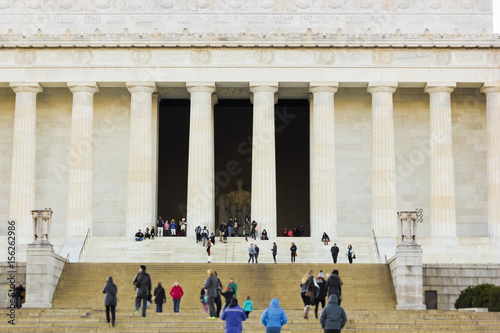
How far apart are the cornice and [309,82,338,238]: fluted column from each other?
282 cm

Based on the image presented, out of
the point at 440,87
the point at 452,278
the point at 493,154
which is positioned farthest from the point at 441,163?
the point at 452,278

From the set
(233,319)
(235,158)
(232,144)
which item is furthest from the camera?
(232,144)

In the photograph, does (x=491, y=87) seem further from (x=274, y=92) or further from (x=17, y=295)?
(x=17, y=295)

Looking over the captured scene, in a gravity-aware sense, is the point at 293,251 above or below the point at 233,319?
above

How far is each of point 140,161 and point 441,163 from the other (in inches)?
743

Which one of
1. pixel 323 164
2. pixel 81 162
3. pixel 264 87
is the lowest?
pixel 323 164

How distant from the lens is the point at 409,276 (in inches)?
1800

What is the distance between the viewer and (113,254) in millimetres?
57094

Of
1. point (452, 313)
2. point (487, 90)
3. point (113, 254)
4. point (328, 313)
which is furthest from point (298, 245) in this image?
point (328, 313)

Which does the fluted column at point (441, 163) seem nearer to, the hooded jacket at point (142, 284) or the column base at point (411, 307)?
the column base at point (411, 307)

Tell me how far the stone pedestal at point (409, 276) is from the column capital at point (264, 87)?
1836cm

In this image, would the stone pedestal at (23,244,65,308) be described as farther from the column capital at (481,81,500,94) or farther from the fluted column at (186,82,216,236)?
the column capital at (481,81,500,94)

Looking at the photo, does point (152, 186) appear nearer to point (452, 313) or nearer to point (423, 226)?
point (423, 226)

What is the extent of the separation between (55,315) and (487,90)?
3475cm
